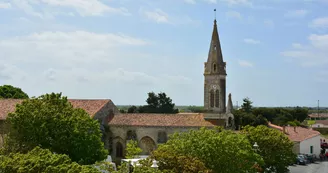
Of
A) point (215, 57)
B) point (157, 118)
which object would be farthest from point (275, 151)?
point (215, 57)

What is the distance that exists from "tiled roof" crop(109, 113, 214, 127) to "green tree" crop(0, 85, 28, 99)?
24.4 metres

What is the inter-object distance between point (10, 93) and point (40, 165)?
52.0 m

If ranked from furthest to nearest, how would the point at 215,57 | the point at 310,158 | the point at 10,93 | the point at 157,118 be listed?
1. the point at 10,93
2. the point at 310,158
3. the point at 215,57
4. the point at 157,118

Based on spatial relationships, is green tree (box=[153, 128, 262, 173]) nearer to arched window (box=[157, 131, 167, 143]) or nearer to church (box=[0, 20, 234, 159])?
church (box=[0, 20, 234, 159])

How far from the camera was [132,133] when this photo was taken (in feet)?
168

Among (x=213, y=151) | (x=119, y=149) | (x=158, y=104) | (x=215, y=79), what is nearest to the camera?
(x=213, y=151)

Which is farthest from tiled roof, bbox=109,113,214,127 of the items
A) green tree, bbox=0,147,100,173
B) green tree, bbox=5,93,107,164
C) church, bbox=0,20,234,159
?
green tree, bbox=0,147,100,173

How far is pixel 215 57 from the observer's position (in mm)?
53312

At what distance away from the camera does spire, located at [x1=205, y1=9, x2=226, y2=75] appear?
175ft

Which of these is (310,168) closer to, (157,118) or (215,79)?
(215,79)

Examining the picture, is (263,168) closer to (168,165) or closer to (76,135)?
(168,165)

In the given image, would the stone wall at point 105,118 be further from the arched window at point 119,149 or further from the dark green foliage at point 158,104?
the dark green foliage at point 158,104

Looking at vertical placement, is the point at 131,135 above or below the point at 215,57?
below

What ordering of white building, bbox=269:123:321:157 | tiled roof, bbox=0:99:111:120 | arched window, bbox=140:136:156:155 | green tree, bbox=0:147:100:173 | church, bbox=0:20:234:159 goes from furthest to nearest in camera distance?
white building, bbox=269:123:321:157
arched window, bbox=140:136:156:155
church, bbox=0:20:234:159
tiled roof, bbox=0:99:111:120
green tree, bbox=0:147:100:173
